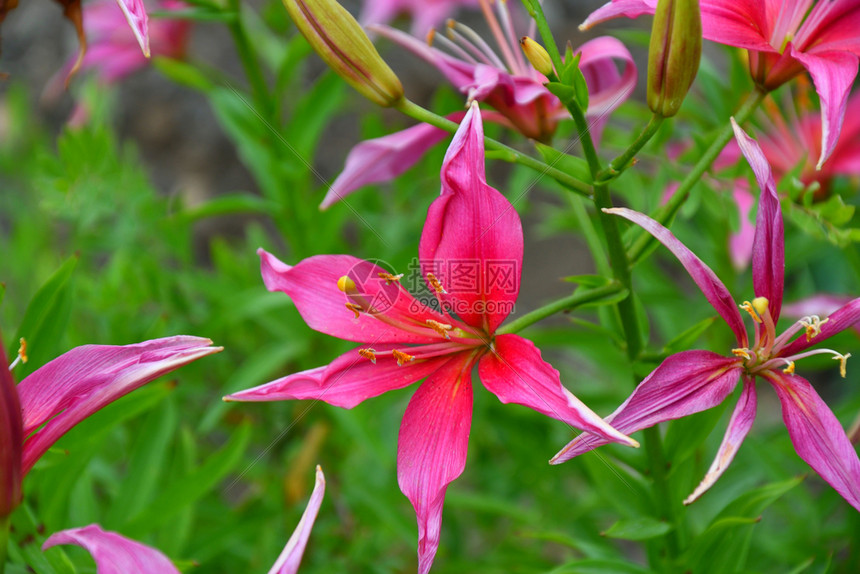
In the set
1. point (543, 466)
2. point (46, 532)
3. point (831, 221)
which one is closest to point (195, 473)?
point (46, 532)

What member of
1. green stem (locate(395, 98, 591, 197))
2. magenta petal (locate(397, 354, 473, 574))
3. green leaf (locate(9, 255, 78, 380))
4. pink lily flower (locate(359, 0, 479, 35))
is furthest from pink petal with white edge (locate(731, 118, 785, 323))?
pink lily flower (locate(359, 0, 479, 35))

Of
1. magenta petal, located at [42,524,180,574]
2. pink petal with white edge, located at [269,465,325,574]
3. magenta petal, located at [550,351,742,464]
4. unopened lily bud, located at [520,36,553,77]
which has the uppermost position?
unopened lily bud, located at [520,36,553,77]

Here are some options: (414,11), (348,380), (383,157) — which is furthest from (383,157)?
(414,11)

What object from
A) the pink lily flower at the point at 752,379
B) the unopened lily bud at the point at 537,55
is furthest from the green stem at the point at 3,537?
the unopened lily bud at the point at 537,55

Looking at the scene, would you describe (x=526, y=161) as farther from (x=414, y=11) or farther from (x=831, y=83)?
(x=414, y=11)

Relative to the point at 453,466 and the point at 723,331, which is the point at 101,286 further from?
the point at 723,331

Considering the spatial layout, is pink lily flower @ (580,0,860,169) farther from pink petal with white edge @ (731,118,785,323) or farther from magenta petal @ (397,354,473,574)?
magenta petal @ (397,354,473,574)

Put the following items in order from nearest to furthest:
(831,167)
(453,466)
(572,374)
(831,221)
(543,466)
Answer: (453,466)
(831,221)
(831,167)
(543,466)
(572,374)
